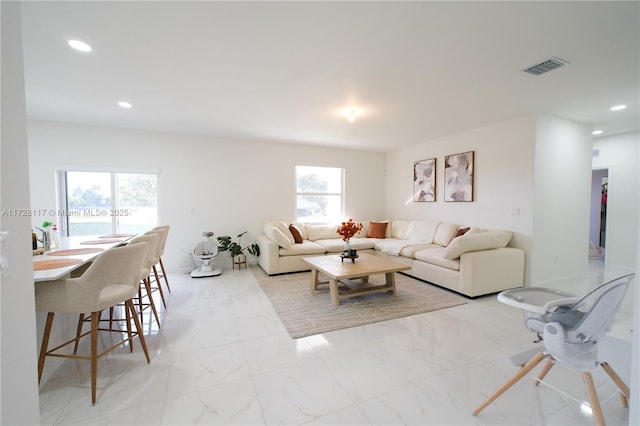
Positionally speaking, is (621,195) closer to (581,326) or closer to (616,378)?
(616,378)

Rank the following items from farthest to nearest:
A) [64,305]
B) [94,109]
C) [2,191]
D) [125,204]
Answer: [125,204], [94,109], [64,305], [2,191]

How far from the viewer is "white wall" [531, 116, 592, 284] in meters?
3.69

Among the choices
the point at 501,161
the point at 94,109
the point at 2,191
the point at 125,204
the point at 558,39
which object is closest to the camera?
the point at 2,191

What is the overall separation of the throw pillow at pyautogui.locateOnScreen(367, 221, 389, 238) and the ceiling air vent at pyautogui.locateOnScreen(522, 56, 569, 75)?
3666 millimetres

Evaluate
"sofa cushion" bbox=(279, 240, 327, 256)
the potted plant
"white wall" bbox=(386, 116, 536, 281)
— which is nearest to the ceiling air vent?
"white wall" bbox=(386, 116, 536, 281)

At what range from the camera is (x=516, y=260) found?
3596 mm

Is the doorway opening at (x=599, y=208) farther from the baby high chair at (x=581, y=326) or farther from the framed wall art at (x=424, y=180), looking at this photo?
the baby high chair at (x=581, y=326)

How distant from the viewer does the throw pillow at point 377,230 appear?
5.64 m

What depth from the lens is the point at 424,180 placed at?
527 centimetres

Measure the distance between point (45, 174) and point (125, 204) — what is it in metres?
1.11

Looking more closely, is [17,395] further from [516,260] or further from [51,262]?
[516,260]

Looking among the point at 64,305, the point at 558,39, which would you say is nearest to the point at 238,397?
the point at 64,305

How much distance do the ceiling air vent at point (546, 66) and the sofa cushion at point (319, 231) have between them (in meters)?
3.81

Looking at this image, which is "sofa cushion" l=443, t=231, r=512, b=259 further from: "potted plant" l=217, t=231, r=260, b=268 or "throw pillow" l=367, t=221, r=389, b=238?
"potted plant" l=217, t=231, r=260, b=268
